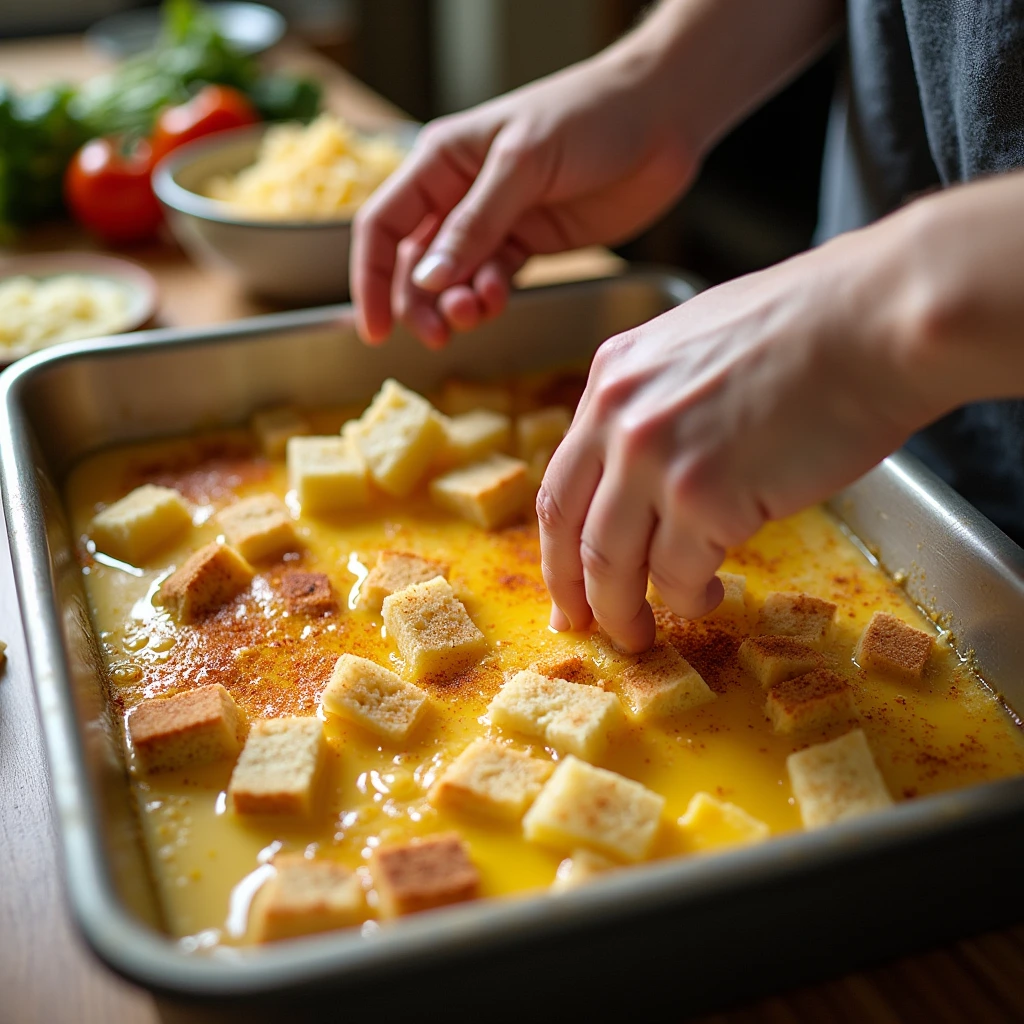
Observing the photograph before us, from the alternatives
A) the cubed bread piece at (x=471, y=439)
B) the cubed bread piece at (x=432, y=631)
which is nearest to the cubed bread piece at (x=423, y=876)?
the cubed bread piece at (x=432, y=631)

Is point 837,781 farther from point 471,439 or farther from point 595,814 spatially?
point 471,439

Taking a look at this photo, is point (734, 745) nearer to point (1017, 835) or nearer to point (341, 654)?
point (1017, 835)

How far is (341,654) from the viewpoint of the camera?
148 cm

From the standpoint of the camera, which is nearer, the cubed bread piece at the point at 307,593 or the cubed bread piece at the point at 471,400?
the cubed bread piece at the point at 307,593

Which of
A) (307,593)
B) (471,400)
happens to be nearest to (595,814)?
(307,593)

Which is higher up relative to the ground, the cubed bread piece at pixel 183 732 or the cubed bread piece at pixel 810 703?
the cubed bread piece at pixel 183 732

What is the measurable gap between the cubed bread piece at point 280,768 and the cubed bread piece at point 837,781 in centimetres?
54

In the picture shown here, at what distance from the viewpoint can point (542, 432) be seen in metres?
1.89

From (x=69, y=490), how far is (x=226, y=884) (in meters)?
0.93

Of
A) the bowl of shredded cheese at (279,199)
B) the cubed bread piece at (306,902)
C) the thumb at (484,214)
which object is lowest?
the cubed bread piece at (306,902)

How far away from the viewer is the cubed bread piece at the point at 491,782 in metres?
1.20

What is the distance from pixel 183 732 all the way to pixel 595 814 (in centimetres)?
48

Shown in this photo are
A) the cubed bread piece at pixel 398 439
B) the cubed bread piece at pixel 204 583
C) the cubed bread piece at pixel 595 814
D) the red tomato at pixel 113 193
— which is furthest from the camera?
the red tomato at pixel 113 193

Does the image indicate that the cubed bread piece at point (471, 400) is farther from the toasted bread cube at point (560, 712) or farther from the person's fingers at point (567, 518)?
the toasted bread cube at point (560, 712)
